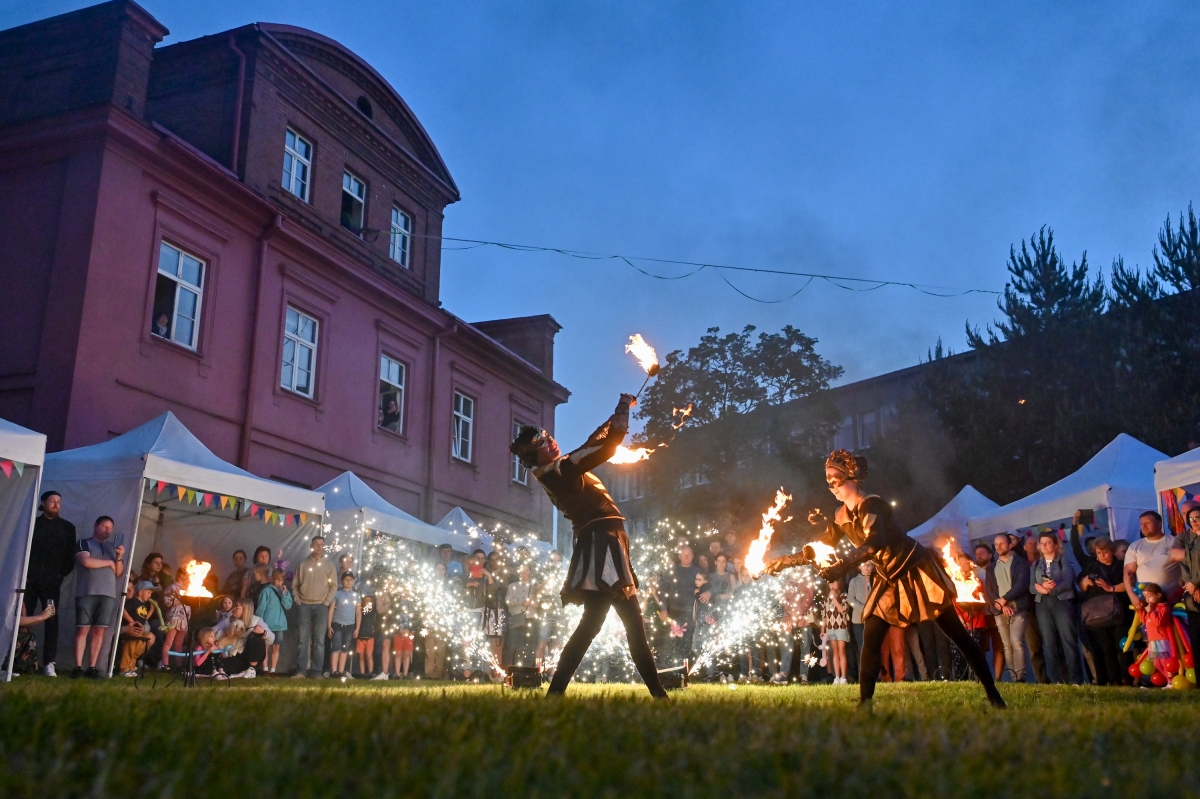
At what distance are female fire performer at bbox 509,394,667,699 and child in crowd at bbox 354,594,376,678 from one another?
30.3ft

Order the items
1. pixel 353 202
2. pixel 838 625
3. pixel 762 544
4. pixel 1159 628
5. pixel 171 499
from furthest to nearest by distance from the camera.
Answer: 1. pixel 353 202
2. pixel 171 499
3. pixel 838 625
4. pixel 1159 628
5. pixel 762 544

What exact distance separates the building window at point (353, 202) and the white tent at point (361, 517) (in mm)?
8271

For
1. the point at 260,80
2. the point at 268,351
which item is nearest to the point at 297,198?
the point at 260,80

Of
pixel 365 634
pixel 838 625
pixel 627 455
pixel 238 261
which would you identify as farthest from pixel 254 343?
pixel 627 455

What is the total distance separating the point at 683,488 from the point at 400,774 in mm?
36787

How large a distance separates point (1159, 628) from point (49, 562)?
12462 millimetres

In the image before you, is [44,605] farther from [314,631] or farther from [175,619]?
[314,631]

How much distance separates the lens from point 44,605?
11.1m

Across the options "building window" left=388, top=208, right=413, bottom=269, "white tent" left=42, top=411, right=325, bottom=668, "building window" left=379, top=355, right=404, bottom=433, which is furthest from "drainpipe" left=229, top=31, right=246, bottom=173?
"white tent" left=42, top=411, right=325, bottom=668

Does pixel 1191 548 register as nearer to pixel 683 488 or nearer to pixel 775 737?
pixel 775 737

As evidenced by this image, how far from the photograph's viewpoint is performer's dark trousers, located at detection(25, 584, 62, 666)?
10.9m

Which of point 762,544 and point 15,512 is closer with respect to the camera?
point 762,544

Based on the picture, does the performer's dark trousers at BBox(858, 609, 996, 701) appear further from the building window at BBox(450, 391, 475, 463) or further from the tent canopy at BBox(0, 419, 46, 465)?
the building window at BBox(450, 391, 475, 463)

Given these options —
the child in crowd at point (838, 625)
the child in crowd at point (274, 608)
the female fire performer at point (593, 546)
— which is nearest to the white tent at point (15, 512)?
the child in crowd at point (274, 608)
